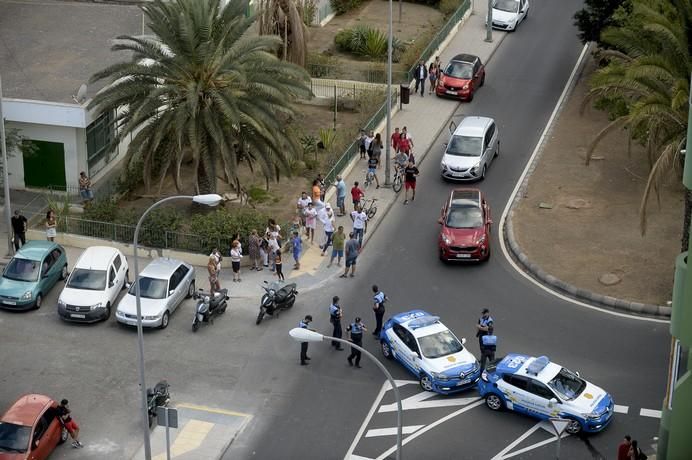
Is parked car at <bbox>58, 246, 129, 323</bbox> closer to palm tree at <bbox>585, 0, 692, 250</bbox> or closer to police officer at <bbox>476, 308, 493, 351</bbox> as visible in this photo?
police officer at <bbox>476, 308, 493, 351</bbox>

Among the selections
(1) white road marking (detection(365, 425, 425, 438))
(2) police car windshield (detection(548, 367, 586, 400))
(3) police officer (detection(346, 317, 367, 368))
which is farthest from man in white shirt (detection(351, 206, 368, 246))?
(2) police car windshield (detection(548, 367, 586, 400))

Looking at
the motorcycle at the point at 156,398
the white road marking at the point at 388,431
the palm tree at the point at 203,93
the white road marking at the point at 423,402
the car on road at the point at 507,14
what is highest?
the palm tree at the point at 203,93

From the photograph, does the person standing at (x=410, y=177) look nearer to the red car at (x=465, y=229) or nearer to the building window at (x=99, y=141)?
the red car at (x=465, y=229)

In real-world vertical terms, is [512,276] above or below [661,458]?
below

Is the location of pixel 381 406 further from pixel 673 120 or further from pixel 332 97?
pixel 332 97

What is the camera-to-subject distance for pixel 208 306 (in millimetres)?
35719

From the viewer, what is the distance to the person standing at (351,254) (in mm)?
37875

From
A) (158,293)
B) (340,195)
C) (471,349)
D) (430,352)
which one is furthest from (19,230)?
(471,349)

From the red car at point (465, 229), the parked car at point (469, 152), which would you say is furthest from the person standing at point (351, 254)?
the parked car at point (469, 152)

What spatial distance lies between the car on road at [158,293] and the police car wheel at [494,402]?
32.7 ft

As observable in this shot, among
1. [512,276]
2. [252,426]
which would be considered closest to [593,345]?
[512,276]

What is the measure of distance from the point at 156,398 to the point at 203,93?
42.2ft

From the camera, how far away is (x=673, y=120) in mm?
36469

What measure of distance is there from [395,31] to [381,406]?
31.6m
